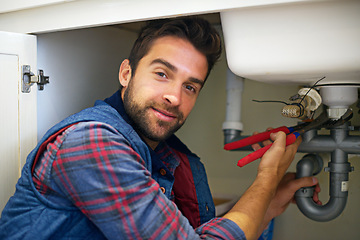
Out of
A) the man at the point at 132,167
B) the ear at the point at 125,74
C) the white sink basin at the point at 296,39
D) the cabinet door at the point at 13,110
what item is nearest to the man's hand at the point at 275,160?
the man at the point at 132,167

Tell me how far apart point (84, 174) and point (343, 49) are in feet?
1.77

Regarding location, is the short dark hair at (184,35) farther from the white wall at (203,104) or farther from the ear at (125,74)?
the white wall at (203,104)

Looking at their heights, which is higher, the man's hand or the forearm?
the man's hand

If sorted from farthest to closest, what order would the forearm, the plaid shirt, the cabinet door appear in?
the cabinet door < the forearm < the plaid shirt

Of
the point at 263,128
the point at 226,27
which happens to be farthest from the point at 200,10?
the point at 263,128

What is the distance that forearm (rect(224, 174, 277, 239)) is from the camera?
31.3 inches

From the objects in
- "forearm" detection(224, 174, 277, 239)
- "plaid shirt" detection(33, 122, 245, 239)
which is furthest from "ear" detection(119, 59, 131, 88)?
"forearm" detection(224, 174, 277, 239)

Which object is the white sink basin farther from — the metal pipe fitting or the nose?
the metal pipe fitting

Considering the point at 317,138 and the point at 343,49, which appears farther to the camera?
the point at 317,138

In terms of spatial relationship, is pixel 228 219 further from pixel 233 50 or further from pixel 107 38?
pixel 107 38

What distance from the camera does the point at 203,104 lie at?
161 cm

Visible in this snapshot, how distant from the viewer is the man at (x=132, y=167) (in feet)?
2.24

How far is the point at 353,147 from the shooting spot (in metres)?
1.04

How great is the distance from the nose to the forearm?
0.28 metres
